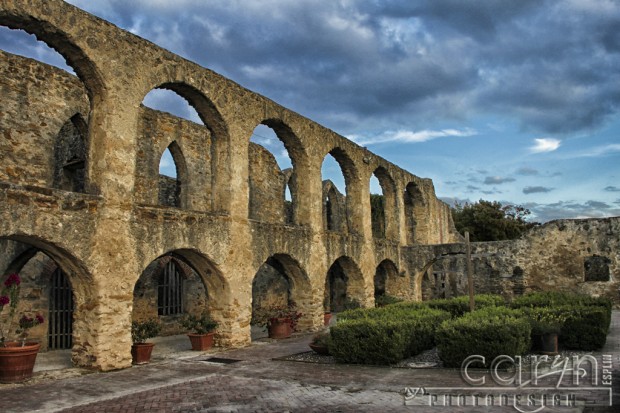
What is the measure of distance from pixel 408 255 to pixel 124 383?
630 inches

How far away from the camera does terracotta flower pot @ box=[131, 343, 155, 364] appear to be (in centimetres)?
1042

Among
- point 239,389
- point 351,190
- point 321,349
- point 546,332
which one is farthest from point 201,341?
point 351,190

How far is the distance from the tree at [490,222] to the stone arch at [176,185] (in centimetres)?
2532

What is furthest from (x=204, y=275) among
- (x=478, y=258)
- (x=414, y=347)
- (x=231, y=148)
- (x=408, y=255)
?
(x=478, y=258)

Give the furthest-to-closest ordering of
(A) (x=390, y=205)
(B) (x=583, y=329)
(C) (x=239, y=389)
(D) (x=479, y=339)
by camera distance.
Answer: (A) (x=390, y=205) → (B) (x=583, y=329) → (D) (x=479, y=339) → (C) (x=239, y=389)

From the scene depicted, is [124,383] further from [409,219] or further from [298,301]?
[409,219]

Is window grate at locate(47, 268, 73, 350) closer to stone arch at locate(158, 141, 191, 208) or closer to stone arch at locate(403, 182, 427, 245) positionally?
stone arch at locate(158, 141, 191, 208)

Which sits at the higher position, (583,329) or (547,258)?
(547,258)

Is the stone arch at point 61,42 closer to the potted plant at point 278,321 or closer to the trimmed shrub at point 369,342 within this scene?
the trimmed shrub at point 369,342

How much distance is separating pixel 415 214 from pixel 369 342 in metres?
16.5

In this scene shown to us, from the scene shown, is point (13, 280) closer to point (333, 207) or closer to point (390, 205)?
point (390, 205)

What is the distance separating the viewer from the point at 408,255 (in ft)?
74.0

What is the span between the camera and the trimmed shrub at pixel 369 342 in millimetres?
9578

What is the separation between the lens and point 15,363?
27.8ft
